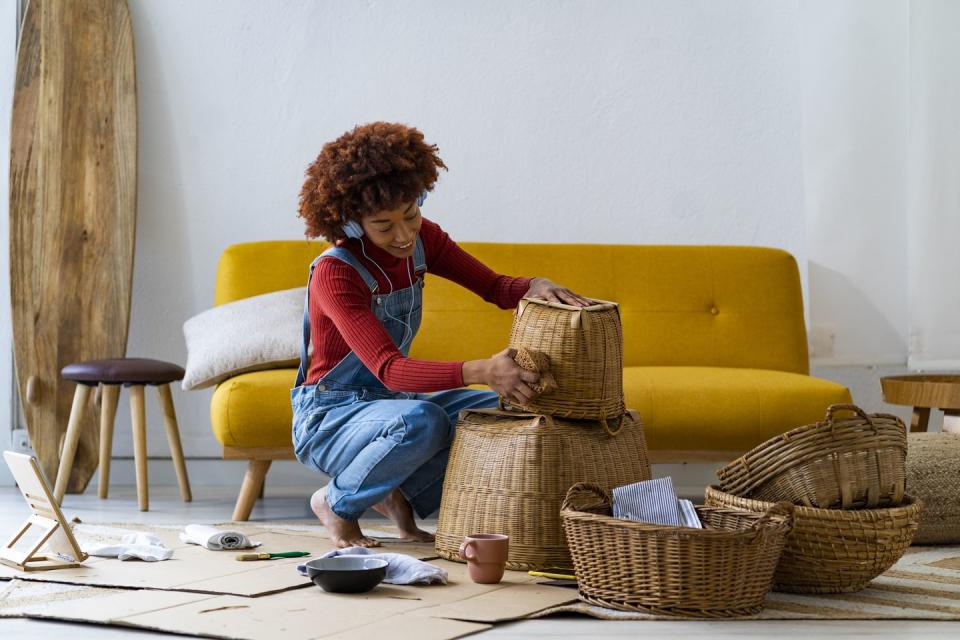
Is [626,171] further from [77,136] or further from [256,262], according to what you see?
[77,136]

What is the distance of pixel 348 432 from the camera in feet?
8.49

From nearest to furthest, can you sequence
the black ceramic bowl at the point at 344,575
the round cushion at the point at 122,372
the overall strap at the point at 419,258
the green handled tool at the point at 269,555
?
the black ceramic bowl at the point at 344,575 < the green handled tool at the point at 269,555 < the overall strap at the point at 419,258 < the round cushion at the point at 122,372

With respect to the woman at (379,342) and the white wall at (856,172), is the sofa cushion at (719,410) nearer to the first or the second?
the woman at (379,342)

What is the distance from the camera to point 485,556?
7.13ft

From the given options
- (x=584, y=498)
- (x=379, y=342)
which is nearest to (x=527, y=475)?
(x=584, y=498)

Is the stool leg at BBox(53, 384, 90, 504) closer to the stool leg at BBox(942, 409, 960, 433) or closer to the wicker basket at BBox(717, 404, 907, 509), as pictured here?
the wicker basket at BBox(717, 404, 907, 509)

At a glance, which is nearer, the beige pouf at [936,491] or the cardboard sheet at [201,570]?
the cardboard sheet at [201,570]

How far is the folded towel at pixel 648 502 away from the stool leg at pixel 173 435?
1926mm

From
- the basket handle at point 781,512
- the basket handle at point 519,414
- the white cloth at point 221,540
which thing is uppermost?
the basket handle at point 519,414

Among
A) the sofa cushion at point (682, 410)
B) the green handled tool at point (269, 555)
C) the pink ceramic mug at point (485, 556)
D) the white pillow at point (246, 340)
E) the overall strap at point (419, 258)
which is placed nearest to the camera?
the pink ceramic mug at point (485, 556)

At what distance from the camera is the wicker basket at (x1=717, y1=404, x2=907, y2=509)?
214 centimetres

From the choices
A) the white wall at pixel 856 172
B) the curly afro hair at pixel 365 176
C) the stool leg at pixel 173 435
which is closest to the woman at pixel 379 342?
the curly afro hair at pixel 365 176

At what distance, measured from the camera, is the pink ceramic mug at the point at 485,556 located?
2.17 meters

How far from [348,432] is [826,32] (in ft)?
8.03
